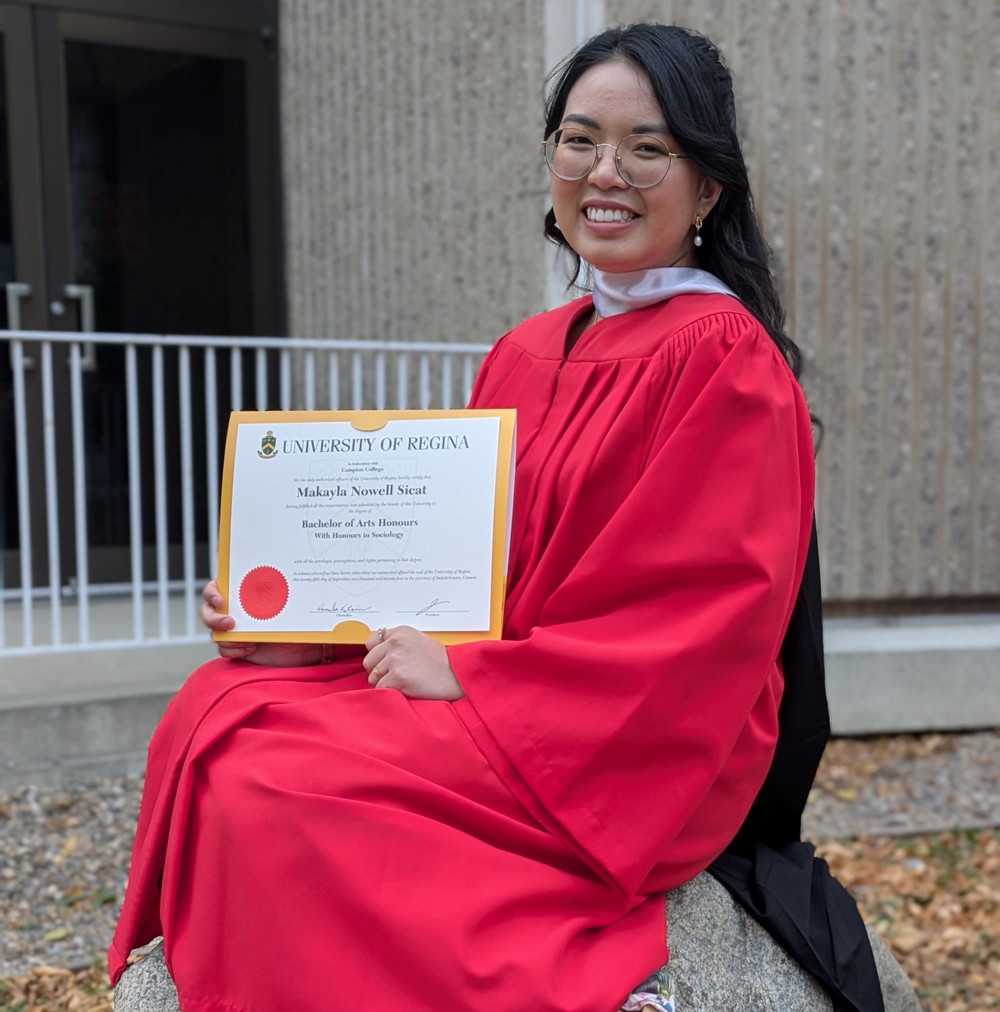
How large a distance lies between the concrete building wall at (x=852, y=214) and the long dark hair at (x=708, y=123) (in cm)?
270

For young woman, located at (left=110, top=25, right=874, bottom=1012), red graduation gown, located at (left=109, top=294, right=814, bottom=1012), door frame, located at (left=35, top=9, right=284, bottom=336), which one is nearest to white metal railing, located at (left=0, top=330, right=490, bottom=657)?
door frame, located at (left=35, top=9, right=284, bottom=336)

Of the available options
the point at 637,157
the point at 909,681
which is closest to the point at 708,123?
the point at 637,157

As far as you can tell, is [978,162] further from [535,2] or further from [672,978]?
[672,978]

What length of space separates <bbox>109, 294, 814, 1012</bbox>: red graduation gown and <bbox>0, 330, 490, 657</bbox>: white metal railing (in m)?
2.61

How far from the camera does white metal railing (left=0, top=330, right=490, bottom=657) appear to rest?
4672mm

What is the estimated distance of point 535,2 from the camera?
4898mm

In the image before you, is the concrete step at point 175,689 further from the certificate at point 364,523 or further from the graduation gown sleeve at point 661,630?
the graduation gown sleeve at point 661,630

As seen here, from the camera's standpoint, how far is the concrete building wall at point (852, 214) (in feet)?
16.2

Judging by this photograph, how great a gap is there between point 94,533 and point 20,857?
2.45 metres

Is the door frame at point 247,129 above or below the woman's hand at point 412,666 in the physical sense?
above

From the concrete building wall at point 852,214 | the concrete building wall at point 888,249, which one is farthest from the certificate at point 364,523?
the concrete building wall at point 888,249

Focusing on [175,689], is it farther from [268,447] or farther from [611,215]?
[611,215]
